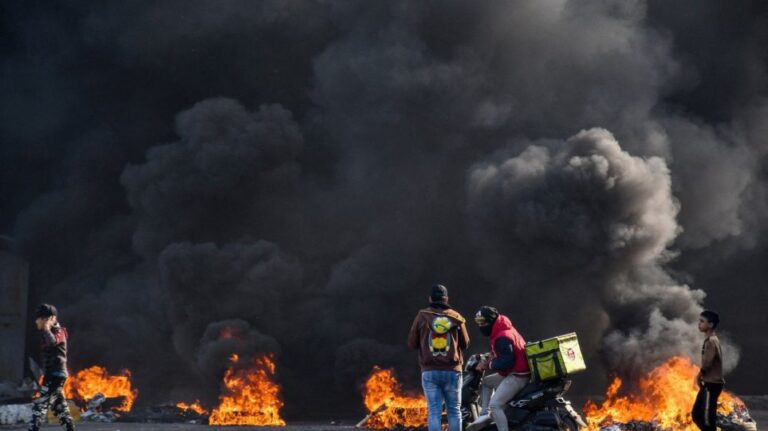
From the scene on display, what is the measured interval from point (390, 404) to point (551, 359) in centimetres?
1028

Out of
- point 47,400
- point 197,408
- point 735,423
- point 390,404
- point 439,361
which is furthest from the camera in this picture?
point 197,408

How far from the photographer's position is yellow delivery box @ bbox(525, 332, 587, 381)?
940 centimetres

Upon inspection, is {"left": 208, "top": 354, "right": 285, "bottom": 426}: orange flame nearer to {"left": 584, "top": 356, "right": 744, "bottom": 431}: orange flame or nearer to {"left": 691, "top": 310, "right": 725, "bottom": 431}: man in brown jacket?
{"left": 584, "top": 356, "right": 744, "bottom": 431}: orange flame

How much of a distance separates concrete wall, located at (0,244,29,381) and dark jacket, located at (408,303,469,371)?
22.1 meters

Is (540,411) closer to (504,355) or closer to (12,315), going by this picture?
(504,355)

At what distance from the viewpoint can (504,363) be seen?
9492mm

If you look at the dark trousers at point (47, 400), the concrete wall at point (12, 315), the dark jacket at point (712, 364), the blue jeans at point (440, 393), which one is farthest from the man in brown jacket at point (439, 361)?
the concrete wall at point (12, 315)

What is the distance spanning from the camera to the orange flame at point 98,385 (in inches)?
1040

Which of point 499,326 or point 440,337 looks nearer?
point 440,337

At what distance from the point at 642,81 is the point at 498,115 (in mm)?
5076

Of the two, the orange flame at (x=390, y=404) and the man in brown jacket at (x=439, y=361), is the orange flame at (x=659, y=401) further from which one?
the man in brown jacket at (x=439, y=361)

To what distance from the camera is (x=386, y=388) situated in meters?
23.5

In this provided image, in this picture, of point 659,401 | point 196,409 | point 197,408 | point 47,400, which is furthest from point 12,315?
point 659,401

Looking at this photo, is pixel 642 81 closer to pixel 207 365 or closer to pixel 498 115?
pixel 498 115
